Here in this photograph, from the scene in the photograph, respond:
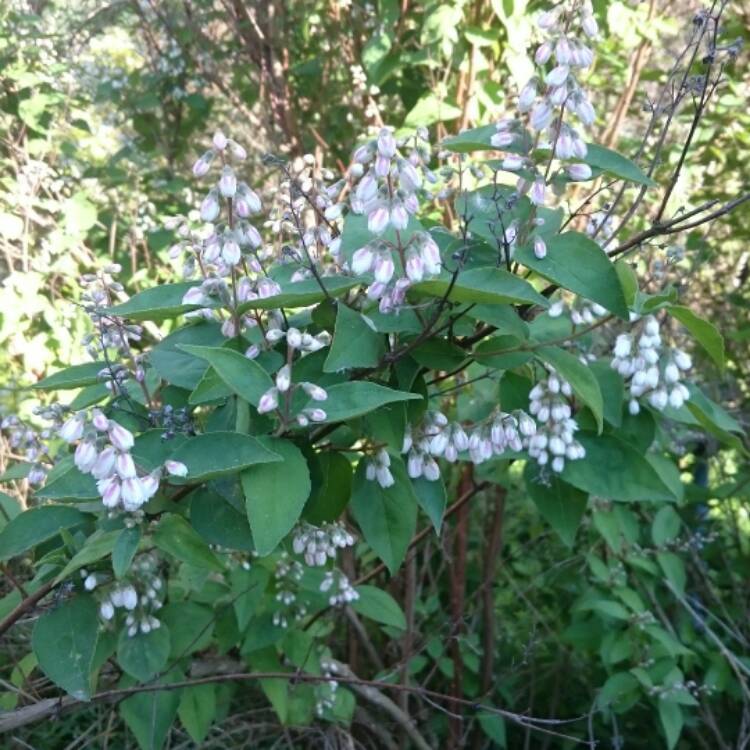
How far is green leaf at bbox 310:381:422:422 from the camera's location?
1116 mm

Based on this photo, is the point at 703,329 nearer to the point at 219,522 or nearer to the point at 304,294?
the point at 304,294

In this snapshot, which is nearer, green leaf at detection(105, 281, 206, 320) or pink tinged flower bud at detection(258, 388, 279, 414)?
pink tinged flower bud at detection(258, 388, 279, 414)

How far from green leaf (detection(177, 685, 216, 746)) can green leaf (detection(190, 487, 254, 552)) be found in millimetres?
854

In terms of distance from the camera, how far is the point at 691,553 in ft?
9.99

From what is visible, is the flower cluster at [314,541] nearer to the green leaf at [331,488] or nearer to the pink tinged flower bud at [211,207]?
the green leaf at [331,488]

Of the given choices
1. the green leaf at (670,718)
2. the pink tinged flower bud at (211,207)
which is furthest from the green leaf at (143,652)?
the green leaf at (670,718)

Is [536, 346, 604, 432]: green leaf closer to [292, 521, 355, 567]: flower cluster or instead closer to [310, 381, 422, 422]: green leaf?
[310, 381, 422, 422]: green leaf

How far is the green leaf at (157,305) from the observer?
4.10 ft

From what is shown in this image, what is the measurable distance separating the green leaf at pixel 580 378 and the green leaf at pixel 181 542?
0.57 meters

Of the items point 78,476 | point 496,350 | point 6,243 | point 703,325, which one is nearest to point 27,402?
point 6,243

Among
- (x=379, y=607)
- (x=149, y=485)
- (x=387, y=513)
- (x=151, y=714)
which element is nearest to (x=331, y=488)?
(x=387, y=513)

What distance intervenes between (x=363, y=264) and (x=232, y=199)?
9.3 inches

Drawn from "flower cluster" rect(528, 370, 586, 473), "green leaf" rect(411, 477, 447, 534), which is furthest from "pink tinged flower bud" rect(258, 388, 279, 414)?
"flower cluster" rect(528, 370, 586, 473)

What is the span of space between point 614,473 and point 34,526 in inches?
38.6
